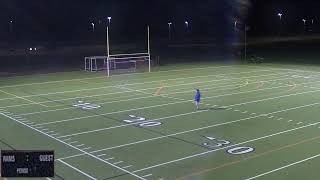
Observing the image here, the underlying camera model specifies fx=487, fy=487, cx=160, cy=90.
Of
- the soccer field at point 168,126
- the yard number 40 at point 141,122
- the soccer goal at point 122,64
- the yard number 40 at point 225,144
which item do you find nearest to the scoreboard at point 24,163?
the soccer field at point 168,126

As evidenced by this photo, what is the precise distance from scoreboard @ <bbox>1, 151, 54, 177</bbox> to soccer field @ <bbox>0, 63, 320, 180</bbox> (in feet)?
18.2

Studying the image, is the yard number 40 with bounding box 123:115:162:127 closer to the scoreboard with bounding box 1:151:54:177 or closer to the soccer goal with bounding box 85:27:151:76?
the scoreboard with bounding box 1:151:54:177

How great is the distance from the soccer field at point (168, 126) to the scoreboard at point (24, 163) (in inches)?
218

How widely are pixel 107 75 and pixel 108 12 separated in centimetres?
7135

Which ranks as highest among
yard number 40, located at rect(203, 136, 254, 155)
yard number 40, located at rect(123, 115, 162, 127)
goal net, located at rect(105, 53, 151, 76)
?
goal net, located at rect(105, 53, 151, 76)

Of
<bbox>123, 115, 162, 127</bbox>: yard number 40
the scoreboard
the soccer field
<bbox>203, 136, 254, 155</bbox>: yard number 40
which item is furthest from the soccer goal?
the scoreboard

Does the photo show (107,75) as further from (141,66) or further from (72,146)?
(72,146)

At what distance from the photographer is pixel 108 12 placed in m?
104

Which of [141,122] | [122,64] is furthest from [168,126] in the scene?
[122,64]

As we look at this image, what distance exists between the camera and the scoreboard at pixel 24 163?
6.42 metres

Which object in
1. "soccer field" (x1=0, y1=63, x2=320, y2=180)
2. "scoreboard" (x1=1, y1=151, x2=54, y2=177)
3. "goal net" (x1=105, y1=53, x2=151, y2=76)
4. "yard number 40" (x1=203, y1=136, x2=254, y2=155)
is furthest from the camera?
"goal net" (x1=105, y1=53, x2=151, y2=76)

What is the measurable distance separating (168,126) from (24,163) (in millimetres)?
11596

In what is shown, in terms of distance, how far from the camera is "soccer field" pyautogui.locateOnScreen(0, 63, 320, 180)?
42.0ft

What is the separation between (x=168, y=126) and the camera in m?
17.8
